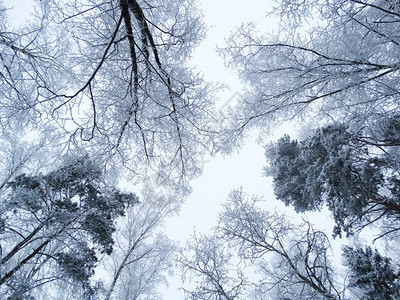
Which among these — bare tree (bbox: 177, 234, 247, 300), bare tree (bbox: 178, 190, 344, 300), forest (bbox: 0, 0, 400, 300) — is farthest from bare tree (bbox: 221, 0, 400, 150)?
bare tree (bbox: 177, 234, 247, 300)

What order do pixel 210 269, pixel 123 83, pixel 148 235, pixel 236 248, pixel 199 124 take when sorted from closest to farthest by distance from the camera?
1. pixel 123 83
2. pixel 199 124
3. pixel 236 248
4. pixel 210 269
5. pixel 148 235

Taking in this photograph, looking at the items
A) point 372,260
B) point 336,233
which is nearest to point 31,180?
point 336,233

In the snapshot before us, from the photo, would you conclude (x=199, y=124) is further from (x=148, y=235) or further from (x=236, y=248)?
(x=148, y=235)

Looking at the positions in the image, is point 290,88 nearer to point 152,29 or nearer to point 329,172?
point 329,172

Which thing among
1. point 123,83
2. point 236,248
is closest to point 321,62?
point 123,83

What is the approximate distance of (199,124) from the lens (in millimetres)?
3711

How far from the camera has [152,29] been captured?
3035 mm

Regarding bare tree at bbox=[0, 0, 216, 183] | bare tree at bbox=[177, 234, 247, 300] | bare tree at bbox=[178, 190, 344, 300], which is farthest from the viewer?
bare tree at bbox=[177, 234, 247, 300]

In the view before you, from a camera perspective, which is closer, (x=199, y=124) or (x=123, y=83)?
(x=123, y=83)

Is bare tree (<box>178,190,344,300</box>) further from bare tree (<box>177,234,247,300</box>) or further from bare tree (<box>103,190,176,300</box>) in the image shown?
bare tree (<box>103,190,176,300</box>)

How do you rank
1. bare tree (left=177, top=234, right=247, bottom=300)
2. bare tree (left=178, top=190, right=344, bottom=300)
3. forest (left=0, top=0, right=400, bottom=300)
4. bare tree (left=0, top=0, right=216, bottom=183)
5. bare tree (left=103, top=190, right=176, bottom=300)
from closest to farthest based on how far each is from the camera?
bare tree (left=0, top=0, right=216, bottom=183) → forest (left=0, top=0, right=400, bottom=300) → bare tree (left=178, top=190, right=344, bottom=300) → bare tree (left=177, top=234, right=247, bottom=300) → bare tree (left=103, top=190, right=176, bottom=300)

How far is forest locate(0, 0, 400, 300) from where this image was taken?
287 cm

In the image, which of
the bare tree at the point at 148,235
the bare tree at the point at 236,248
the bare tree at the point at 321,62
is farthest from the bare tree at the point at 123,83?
the bare tree at the point at 148,235

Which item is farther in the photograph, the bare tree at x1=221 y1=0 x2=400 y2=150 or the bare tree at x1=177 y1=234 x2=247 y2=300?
the bare tree at x1=177 y1=234 x2=247 y2=300
